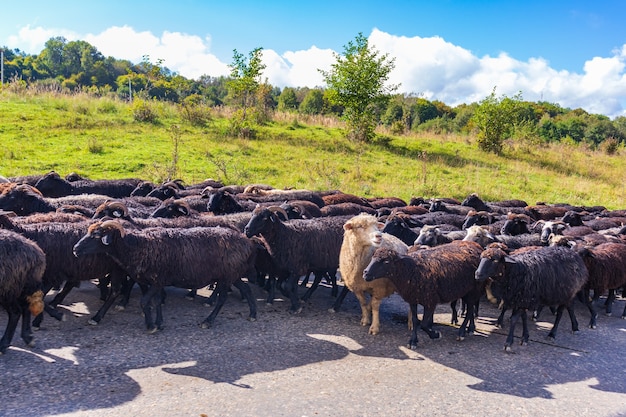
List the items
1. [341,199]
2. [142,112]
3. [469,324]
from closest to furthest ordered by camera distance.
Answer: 1. [469,324]
2. [341,199]
3. [142,112]

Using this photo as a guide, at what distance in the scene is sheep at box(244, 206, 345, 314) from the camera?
8.48 metres

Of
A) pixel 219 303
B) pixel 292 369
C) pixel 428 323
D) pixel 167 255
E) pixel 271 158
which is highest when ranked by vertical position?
pixel 271 158

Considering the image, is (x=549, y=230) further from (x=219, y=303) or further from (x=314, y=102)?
(x=314, y=102)

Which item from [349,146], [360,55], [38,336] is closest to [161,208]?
[38,336]

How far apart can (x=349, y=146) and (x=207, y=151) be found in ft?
30.8

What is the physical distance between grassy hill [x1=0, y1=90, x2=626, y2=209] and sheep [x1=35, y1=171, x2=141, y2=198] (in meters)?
5.81

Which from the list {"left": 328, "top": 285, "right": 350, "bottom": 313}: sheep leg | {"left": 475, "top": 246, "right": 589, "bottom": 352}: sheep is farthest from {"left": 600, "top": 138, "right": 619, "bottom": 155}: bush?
{"left": 328, "top": 285, "right": 350, "bottom": 313}: sheep leg

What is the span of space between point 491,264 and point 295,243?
10.6ft

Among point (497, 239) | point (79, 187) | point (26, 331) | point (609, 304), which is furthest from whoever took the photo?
point (79, 187)

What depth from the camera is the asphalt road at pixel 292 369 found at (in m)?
5.20

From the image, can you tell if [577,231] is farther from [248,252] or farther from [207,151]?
[207,151]

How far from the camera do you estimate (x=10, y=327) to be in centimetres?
609

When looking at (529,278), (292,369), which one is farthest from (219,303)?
(529,278)

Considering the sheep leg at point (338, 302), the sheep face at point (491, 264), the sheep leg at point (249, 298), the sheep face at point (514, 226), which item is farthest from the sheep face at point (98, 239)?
the sheep face at point (514, 226)
